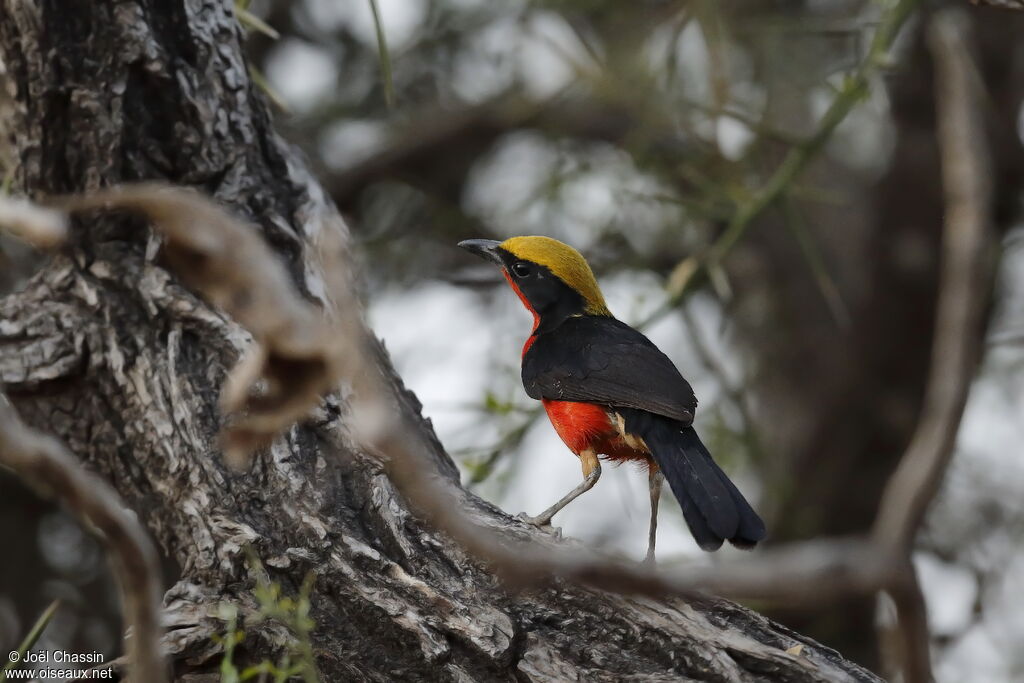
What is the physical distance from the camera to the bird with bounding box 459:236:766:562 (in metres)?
3.50

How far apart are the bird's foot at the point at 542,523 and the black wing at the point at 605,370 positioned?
0.53m

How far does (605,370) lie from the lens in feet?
14.4

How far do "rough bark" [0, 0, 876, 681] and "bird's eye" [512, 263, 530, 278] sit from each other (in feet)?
4.17

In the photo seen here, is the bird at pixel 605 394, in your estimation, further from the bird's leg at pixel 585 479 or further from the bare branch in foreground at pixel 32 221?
the bare branch in foreground at pixel 32 221

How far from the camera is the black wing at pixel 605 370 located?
4.11 m

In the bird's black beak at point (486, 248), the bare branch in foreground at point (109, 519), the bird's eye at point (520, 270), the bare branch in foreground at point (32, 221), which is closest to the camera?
the bare branch in foreground at point (109, 519)

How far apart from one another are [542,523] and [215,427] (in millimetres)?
1238

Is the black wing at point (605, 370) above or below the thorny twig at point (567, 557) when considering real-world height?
above

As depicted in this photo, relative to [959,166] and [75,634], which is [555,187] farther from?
[75,634]

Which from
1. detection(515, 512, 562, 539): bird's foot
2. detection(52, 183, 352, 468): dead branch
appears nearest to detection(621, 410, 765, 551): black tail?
detection(515, 512, 562, 539): bird's foot

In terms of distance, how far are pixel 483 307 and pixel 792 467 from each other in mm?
2575

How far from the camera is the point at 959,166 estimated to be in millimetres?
3646

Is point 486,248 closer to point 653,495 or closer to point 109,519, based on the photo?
point 653,495

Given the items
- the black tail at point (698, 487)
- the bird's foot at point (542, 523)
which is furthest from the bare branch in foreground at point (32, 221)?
the black tail at point (698, 487)
